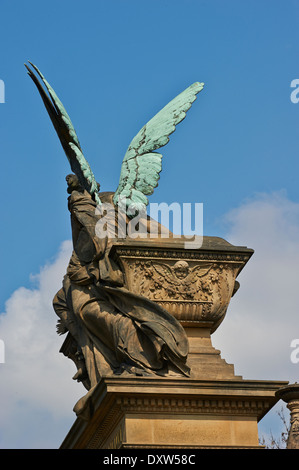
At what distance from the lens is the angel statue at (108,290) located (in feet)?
55.1

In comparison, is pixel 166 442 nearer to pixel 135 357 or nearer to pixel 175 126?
pixel 135 357

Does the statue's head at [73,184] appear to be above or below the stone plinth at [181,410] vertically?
above

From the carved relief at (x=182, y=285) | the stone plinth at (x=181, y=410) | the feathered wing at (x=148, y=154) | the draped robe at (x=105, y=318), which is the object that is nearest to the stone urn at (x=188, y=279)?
the carved relief at (x=182, y=285)

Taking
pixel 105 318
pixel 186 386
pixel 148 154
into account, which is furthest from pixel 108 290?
pixel 148 154

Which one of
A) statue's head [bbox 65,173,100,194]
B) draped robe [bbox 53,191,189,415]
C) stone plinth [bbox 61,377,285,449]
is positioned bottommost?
stone plinth [bbox 61,377,285,449]

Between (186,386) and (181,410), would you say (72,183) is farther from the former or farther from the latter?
Result: (181,410)

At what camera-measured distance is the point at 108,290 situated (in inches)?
685

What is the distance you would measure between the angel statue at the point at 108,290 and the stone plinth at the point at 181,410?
0.35m

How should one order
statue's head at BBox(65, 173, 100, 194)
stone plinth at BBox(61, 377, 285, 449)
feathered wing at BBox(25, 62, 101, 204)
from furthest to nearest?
1. statue's head at BBox(65, 173, 100, 194)
2. feathered wing at BBox(25, 62, 101, 204)
3. stone plinth at BBox(61, 377, 285, 449)

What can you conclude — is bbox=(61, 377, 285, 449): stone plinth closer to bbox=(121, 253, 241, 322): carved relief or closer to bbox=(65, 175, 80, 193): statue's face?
bbox=(121, 253, 241, 322): carved relief

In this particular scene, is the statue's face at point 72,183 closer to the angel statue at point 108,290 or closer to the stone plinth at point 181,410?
the angel statue at point 108,290

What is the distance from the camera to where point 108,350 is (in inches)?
694

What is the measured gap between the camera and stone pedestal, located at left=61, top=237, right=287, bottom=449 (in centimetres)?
1641

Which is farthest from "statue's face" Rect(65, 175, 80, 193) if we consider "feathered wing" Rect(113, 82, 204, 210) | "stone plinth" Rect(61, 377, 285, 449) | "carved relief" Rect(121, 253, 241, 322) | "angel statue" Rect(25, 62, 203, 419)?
"stone plinth" Rect(61, 377, 285, 449)
